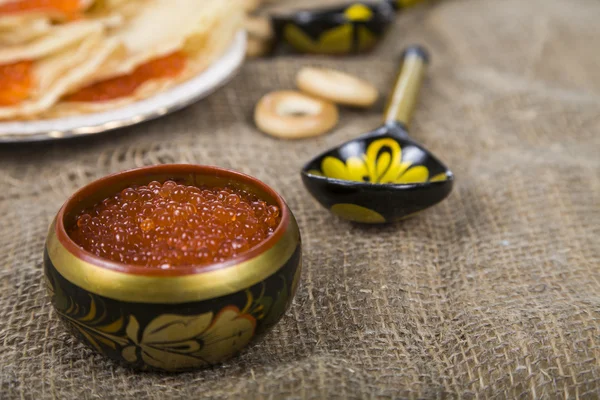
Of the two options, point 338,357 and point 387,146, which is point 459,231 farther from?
point 338,357

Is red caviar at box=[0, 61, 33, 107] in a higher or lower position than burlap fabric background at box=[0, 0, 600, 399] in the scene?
higher

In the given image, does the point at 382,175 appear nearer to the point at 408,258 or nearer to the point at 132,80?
the point at 408,258

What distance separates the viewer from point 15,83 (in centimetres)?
184

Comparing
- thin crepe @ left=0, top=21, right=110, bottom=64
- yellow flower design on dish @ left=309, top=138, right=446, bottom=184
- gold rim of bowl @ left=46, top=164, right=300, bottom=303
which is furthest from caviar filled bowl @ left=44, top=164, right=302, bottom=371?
thin crepe @ left=0, top=21, right=110, bottom=64

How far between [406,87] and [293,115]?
37cm

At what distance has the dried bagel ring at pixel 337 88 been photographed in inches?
83.8

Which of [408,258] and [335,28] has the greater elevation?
[335,28]

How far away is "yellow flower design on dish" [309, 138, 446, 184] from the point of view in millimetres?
1609

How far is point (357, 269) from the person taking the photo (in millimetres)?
1433

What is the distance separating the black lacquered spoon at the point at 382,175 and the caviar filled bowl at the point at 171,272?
351mm

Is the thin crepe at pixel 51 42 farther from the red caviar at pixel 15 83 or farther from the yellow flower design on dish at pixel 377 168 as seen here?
the yellow flower design on dish at pixel 377 168

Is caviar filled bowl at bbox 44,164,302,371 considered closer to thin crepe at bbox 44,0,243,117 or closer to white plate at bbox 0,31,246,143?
white plate at bbox 0,31,246,143

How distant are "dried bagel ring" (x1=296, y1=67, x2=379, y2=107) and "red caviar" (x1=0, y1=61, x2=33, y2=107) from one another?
2.76ft

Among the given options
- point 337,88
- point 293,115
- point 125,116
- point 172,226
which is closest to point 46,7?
point 125,116
